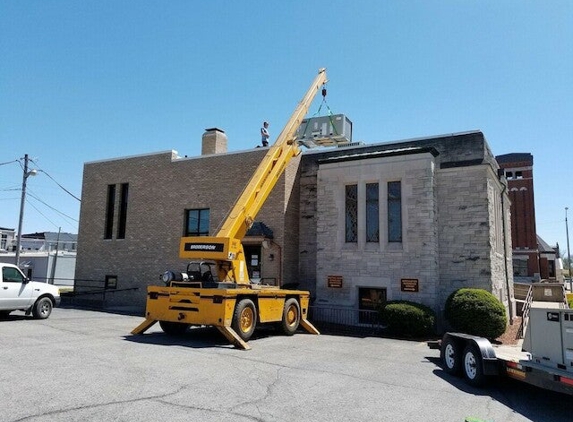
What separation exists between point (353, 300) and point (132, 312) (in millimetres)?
9535

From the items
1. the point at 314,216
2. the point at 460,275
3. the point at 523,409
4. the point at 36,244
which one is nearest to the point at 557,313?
the point at 523,409

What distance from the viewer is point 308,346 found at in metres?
12.1

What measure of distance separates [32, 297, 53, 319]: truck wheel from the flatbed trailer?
1313 cm

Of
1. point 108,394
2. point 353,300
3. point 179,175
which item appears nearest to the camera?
point 108,394

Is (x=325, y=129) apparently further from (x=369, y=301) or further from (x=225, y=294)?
(x=225, y=294)

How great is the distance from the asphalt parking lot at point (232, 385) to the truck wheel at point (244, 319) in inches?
17.3

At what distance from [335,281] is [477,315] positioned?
565 centimetres

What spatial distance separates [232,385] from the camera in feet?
24.3

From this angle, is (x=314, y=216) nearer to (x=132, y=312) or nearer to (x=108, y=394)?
(x=132, y=312)

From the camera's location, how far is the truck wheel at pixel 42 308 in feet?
50.0

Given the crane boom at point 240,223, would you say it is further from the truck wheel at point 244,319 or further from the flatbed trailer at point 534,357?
the flatbed trailer at point 534,357

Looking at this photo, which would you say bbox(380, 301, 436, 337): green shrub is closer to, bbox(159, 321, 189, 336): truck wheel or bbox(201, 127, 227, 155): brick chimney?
bbox(159, 321, 189, 336): truck wheel

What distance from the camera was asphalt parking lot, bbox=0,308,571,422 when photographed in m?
5.93

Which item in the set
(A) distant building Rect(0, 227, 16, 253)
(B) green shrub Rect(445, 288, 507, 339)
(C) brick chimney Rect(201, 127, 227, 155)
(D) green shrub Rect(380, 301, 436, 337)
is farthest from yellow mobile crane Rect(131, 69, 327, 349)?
(A) distant building Rect(0, 227, 16, 253)
